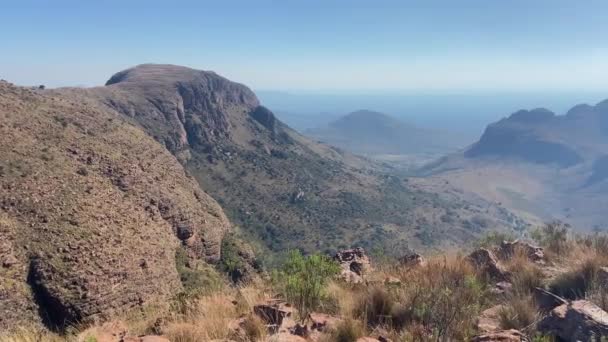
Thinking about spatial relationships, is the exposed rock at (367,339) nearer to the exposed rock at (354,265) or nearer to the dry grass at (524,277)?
the dry grass at (524,277)

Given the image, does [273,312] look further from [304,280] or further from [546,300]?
[546,300]

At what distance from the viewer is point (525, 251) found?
12.0 meters

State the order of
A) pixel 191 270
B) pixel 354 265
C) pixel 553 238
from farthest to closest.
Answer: pixel 191 270, pixel 553 238, pixel 354 265

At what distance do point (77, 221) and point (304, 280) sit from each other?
39841 millimetres

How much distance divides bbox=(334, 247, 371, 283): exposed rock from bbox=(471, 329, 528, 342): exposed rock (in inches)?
157

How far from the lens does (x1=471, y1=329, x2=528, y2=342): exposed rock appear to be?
5.90 meters

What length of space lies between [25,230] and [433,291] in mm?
43012

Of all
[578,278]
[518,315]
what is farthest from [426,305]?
[578,278]

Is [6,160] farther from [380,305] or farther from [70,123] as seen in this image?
[380,305]

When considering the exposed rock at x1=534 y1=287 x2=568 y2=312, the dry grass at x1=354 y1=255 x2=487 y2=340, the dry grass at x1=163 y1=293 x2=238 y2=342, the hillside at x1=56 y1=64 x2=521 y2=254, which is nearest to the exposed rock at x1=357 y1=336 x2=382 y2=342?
the dry grass at x1=354 y1=255 x2=487 y2=340

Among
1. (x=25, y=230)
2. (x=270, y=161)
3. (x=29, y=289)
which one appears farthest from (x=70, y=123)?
(x=270, y=161)

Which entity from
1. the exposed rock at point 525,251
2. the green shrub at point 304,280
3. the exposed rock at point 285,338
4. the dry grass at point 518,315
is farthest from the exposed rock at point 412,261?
the exposed rock at point 285,338

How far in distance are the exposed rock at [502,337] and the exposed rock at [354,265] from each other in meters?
3.99

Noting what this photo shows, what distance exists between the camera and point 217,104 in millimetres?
177875
